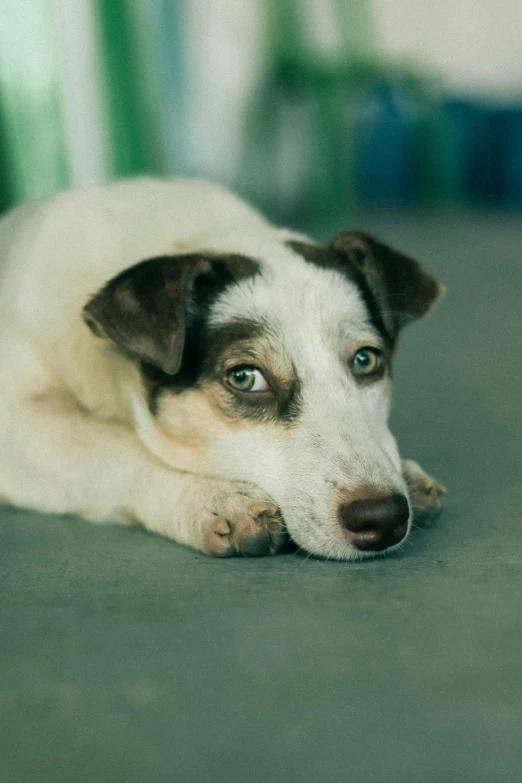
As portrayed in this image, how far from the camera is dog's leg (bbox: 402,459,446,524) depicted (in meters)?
2.64

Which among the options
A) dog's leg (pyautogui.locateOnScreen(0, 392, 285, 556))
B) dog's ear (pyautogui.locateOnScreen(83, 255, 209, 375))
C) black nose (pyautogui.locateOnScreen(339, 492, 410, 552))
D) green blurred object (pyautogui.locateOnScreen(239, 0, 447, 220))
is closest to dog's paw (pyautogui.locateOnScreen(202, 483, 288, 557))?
dog's leg (pyautogui.locateOnScreen(0, 392, 285, 556))

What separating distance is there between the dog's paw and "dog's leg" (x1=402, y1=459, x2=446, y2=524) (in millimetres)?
411

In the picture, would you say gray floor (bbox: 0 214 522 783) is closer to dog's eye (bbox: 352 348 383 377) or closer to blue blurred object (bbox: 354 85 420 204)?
dog's eye (bbox: 352 348 383 377)

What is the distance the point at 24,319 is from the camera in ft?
10.1

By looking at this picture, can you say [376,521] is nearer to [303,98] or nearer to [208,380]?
[208,380]

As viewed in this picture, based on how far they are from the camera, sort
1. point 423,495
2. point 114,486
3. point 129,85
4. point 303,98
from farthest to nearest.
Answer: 1. point 303,98
2. point 129,85
3. point 114,486
4. point 423,495

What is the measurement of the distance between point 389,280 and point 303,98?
8396mm

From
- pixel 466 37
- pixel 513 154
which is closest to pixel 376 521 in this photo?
pixel 513 154

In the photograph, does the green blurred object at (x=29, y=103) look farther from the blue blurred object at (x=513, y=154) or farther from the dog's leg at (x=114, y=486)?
the blue blurred object at (x=513, y=154)

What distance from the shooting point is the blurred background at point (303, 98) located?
6574mm

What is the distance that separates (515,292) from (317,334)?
421 centimetres

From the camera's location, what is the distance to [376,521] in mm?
2297

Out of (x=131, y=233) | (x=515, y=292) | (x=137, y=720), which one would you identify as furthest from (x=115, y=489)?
(x=515, y=292)

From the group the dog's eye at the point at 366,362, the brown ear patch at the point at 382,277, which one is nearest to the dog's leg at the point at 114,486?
the dog's eye at the point at 366,362
